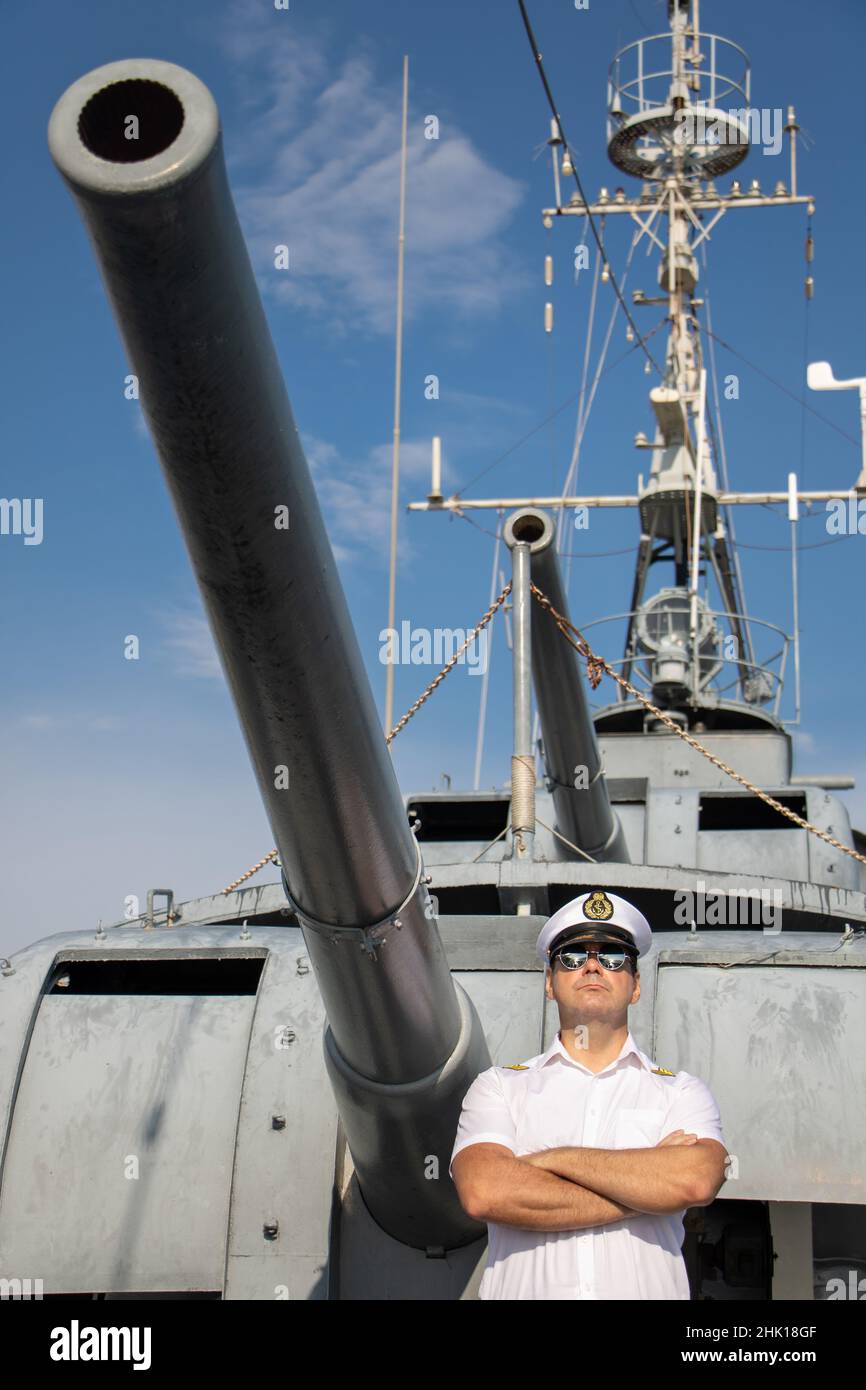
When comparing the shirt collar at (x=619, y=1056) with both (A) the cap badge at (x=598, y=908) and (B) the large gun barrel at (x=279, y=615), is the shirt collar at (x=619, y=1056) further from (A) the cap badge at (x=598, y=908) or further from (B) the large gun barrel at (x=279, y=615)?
(B) the large gun barrel at (x=279, y=615)

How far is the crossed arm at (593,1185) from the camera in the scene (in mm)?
3164

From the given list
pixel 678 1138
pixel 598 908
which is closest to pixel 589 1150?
pixel 678 1138

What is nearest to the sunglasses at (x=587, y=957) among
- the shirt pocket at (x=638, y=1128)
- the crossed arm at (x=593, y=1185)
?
the shirt pocket at (x=638, y=1128)

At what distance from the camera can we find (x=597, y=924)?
3613 millimetres

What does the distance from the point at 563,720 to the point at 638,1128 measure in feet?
14.2

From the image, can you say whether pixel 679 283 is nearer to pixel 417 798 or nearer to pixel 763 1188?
pixel 417 798

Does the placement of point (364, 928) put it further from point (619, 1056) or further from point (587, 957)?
point (619, 1056)

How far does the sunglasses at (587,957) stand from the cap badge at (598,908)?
3.1 inches

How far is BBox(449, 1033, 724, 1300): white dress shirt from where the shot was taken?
10.5ft

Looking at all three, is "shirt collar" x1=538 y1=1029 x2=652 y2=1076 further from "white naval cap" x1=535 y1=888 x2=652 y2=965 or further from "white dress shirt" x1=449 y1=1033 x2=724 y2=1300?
"white naval cap" x1=535 y1=888 x2=652 y2=965

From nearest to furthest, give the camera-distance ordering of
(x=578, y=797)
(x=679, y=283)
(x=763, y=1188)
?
(x=763, y=1188) → (x=578, y=797) → (x=679, y=283)
